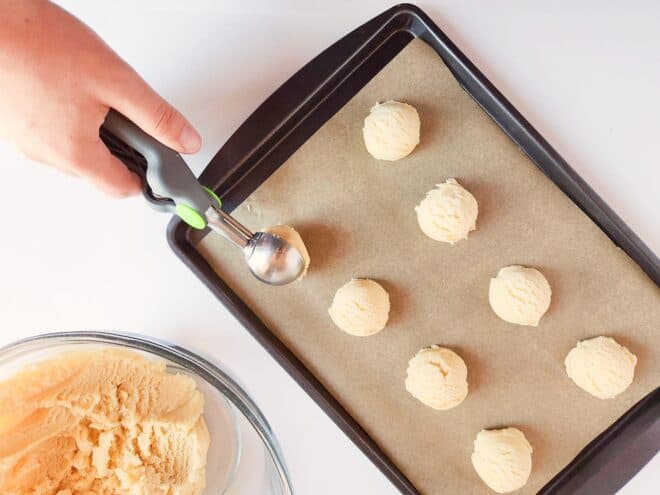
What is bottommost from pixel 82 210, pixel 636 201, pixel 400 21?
pixel 636 201

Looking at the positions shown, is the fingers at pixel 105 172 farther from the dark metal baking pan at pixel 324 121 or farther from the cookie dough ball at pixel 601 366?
the cookie dough ball at pixel 601 366

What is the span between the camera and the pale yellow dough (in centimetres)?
79

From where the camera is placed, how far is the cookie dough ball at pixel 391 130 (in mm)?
858

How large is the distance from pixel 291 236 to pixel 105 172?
250 millimetres

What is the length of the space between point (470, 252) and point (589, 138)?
0.76 ft

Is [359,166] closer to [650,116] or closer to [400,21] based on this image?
[400,21]

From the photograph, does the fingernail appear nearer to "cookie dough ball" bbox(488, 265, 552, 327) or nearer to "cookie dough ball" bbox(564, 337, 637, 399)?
"cookie dough ball" bbox(488, 265, 552, 327)

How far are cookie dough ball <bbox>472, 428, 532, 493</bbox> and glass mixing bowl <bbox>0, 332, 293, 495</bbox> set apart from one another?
29 centimetres

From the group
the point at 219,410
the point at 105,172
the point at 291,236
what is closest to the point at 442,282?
the point at 291,236

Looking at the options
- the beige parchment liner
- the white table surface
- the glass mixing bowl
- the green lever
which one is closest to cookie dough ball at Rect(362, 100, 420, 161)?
the beige parchment liner

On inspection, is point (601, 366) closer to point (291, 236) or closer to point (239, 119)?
point (291, 236)

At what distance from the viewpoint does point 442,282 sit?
93 centimetres

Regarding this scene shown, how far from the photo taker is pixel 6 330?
96 cm

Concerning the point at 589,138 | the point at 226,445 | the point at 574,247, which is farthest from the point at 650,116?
the point at 226,445
